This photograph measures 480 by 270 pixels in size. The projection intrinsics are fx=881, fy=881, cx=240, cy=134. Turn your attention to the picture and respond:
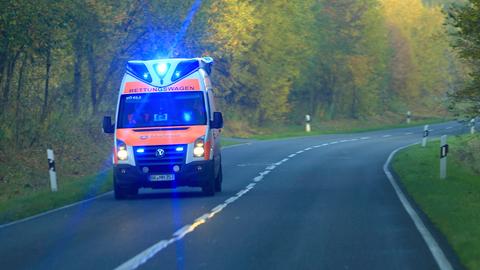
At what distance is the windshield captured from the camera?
19047mm

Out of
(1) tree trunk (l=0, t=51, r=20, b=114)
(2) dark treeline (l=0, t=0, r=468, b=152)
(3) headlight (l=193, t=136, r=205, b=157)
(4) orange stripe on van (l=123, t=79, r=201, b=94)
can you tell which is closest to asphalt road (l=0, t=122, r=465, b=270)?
(3) headlight (l=193, t=136, r=205, b=157)

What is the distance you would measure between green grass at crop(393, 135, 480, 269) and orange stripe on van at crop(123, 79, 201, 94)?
5.21 meters

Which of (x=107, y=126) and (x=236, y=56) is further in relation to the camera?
(x=236, y=56)

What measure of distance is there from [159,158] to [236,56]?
3113 centimetres

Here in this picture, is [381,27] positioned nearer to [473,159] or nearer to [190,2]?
[190,2]

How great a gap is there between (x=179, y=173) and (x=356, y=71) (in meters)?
48.5

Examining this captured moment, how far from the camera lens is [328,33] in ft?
214

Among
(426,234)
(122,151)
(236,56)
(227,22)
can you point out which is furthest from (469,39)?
(236,56)

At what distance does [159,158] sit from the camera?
18.6m

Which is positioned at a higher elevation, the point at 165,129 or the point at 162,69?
the point at 162,69

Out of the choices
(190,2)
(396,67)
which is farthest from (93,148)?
(396,67)

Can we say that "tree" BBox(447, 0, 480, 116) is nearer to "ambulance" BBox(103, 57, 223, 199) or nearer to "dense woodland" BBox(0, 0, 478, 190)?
"dense woodland" BBox(0, 0, 478, 190)

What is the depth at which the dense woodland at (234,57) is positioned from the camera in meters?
27.5

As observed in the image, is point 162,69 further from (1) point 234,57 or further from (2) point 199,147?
(1) point 234,57
